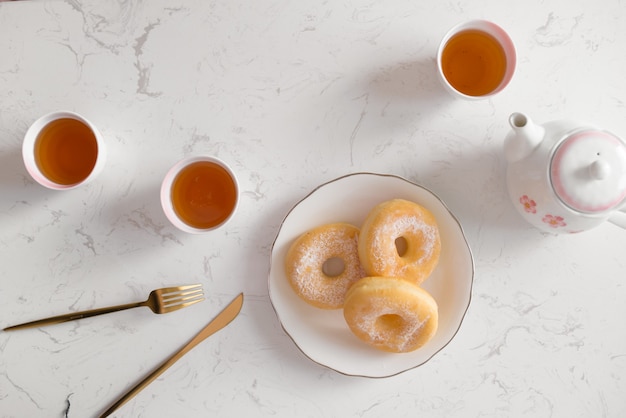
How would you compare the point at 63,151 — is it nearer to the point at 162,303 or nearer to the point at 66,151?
the point at 66,151

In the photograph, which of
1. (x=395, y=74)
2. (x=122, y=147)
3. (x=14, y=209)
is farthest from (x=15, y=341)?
(x=395, y=74)

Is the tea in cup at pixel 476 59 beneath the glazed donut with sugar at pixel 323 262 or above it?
above

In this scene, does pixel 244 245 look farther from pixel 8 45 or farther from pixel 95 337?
pixel 8 45

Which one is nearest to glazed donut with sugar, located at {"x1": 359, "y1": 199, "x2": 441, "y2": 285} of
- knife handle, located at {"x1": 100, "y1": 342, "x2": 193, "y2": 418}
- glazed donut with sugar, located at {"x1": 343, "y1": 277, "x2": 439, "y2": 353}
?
glazed donut with sugar, located at {"x1": 343, "y1": 277, "x2": 439, "y2": 353}

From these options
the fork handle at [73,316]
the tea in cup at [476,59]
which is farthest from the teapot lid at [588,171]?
the fork handle at [73,316]

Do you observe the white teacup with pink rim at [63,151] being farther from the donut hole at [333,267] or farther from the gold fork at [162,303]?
the donut hole at [333,267]

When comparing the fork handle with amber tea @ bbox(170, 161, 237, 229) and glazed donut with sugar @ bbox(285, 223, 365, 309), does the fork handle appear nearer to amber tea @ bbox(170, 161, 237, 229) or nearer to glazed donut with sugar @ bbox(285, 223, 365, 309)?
amber tea @ bbox(170, 161, 237, 229)

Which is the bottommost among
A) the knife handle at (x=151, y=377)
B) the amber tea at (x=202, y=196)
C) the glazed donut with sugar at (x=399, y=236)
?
the knife handle at (x=151, y=377)

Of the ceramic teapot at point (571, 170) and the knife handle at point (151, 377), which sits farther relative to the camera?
the knife handle at point (151, 377)
